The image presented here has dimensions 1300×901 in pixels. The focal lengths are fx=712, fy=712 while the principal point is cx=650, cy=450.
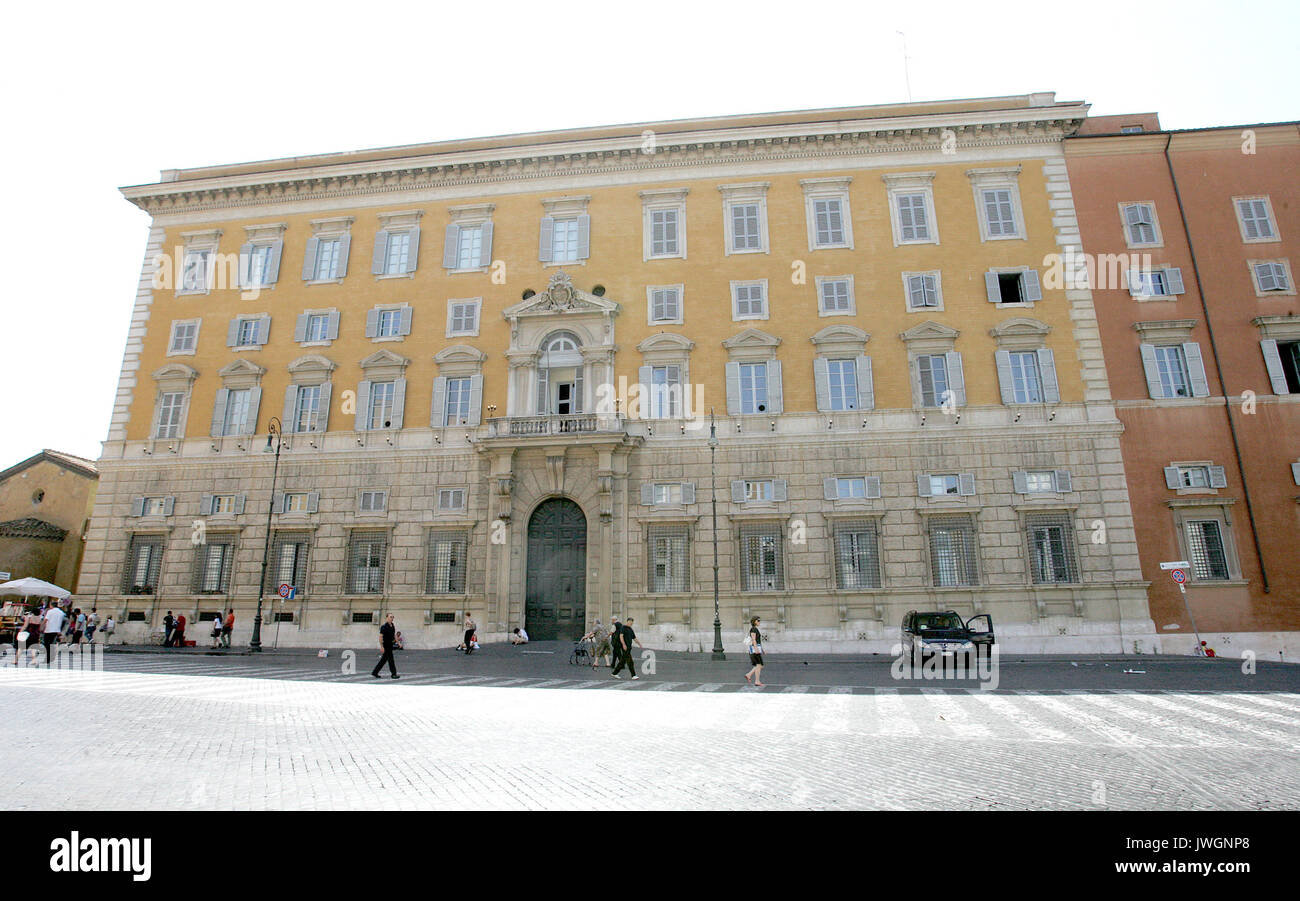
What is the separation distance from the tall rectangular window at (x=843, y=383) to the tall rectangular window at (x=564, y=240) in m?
12.1

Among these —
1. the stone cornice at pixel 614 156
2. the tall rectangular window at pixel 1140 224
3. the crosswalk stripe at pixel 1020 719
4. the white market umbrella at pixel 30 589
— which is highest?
the stone cornice at pixel 614 156

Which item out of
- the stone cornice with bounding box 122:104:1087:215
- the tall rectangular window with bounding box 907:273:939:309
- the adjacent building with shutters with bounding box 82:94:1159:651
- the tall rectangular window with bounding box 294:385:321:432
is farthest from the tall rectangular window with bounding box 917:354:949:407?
the tall rectangular window with bounding box 294:385:321:432

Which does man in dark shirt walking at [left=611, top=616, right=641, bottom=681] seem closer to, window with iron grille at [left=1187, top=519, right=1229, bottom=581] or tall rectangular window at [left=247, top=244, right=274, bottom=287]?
window with iron grille at [left=1187, top=519, right=1229, bottom=581]

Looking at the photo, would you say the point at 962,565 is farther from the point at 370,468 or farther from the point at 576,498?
the point at 370,468

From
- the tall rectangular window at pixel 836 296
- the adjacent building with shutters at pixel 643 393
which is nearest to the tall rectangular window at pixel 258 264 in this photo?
the adjacent building with shutters at pixel 643 393

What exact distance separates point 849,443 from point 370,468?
19562 mm

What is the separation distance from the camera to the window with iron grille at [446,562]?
28.4 m

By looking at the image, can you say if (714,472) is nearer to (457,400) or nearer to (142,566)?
(457,400)

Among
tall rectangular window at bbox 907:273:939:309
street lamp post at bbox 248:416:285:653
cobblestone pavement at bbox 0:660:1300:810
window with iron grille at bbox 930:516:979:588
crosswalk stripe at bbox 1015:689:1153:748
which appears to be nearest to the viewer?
cobblestone pavement at bbox 0:660:1300:810

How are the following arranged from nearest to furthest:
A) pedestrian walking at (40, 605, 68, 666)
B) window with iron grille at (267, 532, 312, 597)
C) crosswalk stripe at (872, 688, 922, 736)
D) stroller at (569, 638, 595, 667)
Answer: crosswalk stripe at (872, 688, 922, 736)
pedestrian walking at (40, 605, 68, 666)
stroller at (569, 638, 595, 667)
window with iron grille at (267, 532, 312, 597)

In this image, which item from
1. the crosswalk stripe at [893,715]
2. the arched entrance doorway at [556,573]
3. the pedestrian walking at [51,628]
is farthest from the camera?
the arched entrance doorway at [556,573]

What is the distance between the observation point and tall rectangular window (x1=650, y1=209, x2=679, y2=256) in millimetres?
30781

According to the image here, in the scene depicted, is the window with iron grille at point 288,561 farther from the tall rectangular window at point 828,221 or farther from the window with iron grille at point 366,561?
the tall rectangular window at point 828,221

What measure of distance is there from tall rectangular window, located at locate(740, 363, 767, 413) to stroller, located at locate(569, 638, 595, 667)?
11049 mm
